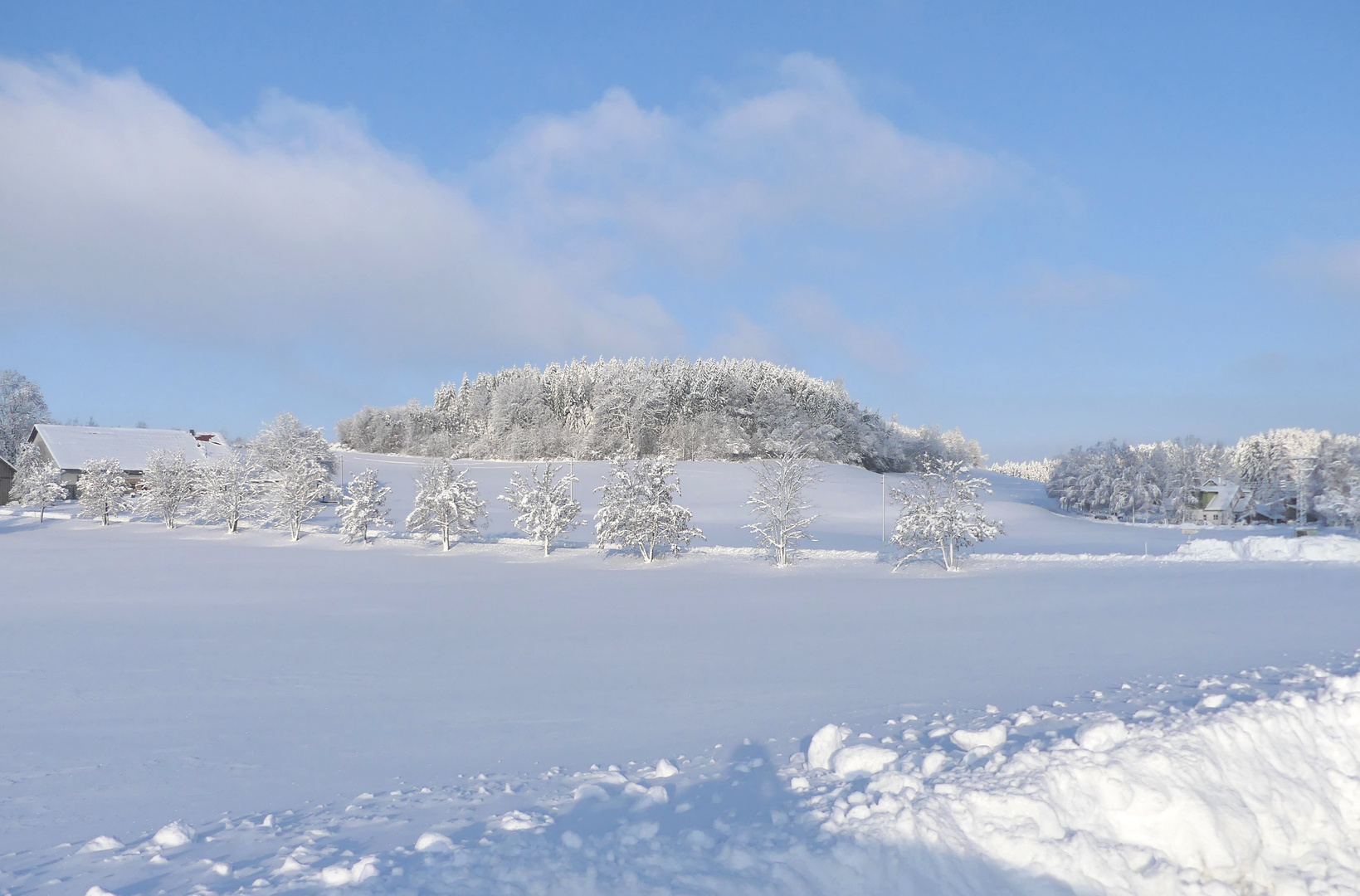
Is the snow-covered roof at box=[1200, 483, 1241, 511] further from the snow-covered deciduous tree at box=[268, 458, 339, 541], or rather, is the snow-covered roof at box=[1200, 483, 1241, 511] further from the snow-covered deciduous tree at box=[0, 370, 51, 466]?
the snow-covered deciduous tree at box=[0, 370, 51, 466]

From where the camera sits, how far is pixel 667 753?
7996mm

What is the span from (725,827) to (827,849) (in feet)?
2.83

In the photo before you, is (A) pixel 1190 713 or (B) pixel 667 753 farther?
(B) pixel 667 753

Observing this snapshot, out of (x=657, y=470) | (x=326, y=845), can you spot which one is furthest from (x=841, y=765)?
(x=657, y=470)

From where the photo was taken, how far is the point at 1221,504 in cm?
7088

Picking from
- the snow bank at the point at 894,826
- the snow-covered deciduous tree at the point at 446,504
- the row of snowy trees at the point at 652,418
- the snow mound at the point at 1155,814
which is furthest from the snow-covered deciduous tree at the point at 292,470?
the snow mound at the point at 1155,814

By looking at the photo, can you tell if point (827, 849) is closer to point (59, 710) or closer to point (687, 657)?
point (687, 657)

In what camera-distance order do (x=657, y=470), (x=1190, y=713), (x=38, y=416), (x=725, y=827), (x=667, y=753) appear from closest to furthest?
1. (x=725, y=827)
2. (x=1190, y=713)
3. (x=667, y=753)
4. (x=657, y=470)
5. (x=38, y=416)

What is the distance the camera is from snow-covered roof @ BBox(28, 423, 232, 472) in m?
60.1

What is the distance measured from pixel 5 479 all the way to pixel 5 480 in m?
0.08

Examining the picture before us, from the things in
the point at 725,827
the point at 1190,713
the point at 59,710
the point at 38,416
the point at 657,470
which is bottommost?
the point at 59,710

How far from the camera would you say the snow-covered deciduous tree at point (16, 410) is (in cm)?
6469

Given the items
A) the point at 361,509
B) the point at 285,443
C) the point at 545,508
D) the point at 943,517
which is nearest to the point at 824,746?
the point at 943,517

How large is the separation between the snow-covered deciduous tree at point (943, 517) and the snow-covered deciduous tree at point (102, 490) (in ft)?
168
